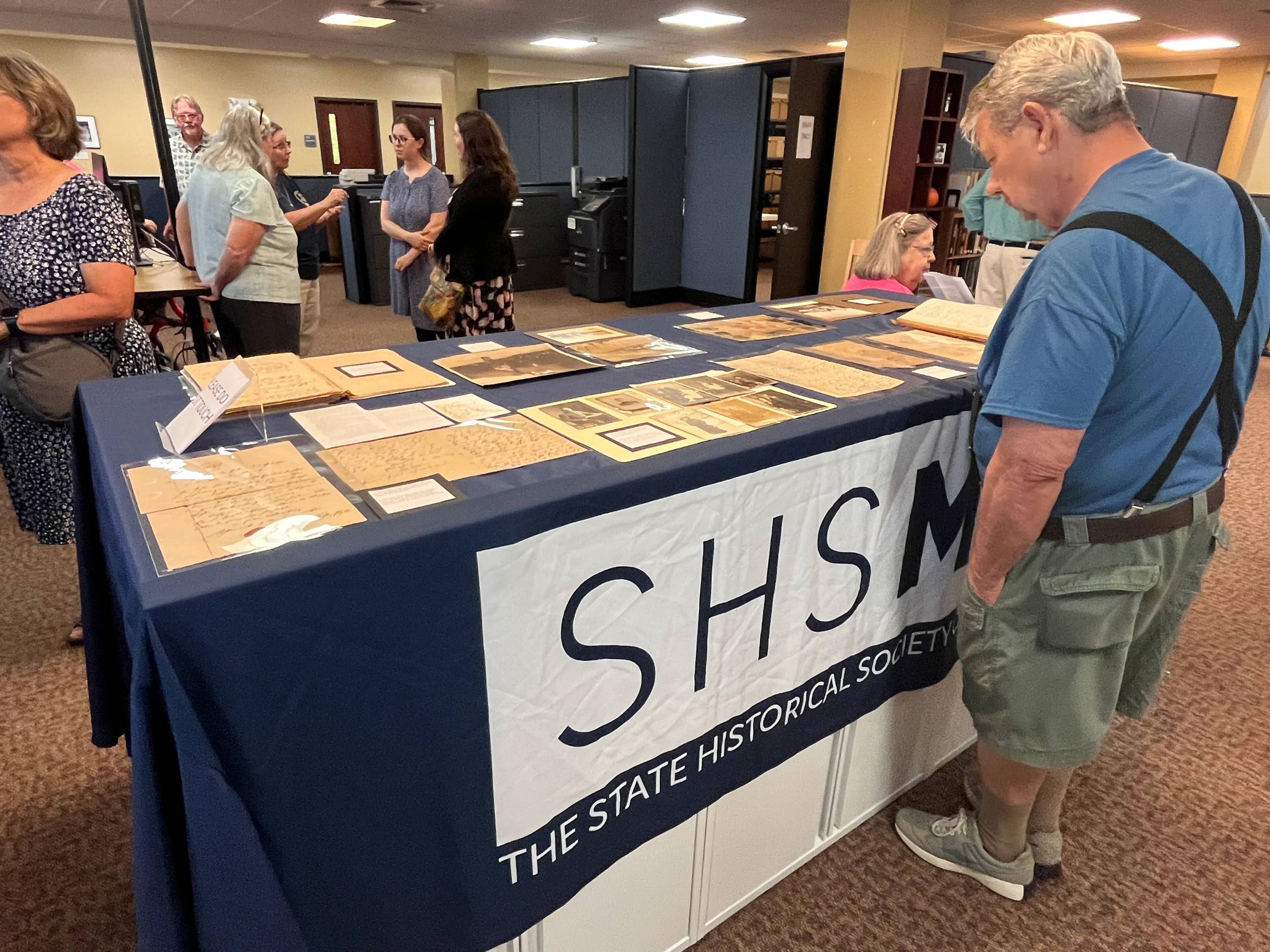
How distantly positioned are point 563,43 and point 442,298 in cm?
782

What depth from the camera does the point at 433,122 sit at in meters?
13.0

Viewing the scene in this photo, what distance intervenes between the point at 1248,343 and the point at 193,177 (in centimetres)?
288

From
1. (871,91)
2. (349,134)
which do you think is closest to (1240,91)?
(871,91)

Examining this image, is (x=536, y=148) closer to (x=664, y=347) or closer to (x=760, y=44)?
(x=760, y=44)

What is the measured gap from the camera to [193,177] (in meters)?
2.60

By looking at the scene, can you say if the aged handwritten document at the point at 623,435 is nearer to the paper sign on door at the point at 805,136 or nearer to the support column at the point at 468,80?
the paper sign on door at the point at 805,136

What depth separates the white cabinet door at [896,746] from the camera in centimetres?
154

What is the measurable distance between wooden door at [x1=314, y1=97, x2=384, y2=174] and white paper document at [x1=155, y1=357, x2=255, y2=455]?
12074 mm

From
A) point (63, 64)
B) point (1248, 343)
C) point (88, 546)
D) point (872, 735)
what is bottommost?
point (872, 735)

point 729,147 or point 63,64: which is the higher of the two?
point 63,64

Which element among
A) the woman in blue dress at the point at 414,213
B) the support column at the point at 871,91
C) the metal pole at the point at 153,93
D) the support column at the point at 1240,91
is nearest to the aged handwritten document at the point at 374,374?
the woman in blue dress at the point at 414,213

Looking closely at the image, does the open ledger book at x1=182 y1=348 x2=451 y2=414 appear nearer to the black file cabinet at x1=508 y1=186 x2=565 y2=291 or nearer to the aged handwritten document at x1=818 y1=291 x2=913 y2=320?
the aged handwritten document at x1=818 y1=291 x2=913 y2=320

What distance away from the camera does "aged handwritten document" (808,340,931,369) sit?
154 cm

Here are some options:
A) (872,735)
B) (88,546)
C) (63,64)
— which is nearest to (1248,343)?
(872,735)
